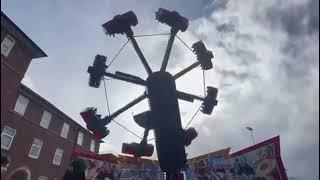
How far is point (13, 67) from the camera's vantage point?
779 inches

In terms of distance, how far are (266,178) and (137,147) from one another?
23.9 feet

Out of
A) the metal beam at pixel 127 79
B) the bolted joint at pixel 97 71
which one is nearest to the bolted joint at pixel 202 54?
the metal beam at pixel 127 79

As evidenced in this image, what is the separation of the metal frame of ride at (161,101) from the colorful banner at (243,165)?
4.87 m

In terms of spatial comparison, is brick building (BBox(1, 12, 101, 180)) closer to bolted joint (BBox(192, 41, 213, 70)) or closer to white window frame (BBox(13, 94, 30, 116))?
white window frame (BBox(13, 94, 30, 116))

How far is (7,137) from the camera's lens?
2038 cm

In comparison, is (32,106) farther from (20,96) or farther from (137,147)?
(137,147)

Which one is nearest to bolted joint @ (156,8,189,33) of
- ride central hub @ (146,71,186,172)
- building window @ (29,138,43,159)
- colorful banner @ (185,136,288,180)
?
ride central hub @ (146,71,186,172)

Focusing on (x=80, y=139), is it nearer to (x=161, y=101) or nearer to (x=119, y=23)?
(x=119, y=23)

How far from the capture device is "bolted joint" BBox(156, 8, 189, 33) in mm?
10266

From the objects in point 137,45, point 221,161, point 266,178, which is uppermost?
point 137,45

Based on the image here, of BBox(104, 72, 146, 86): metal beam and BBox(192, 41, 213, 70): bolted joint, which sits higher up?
BBox(192, 41, 213, 70): bolted joint

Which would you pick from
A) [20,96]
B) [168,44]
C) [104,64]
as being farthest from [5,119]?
[168,44]

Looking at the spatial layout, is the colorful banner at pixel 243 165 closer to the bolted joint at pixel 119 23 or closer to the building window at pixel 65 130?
the bolted joint at pixel 119 23

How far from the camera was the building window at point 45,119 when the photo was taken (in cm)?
2462
